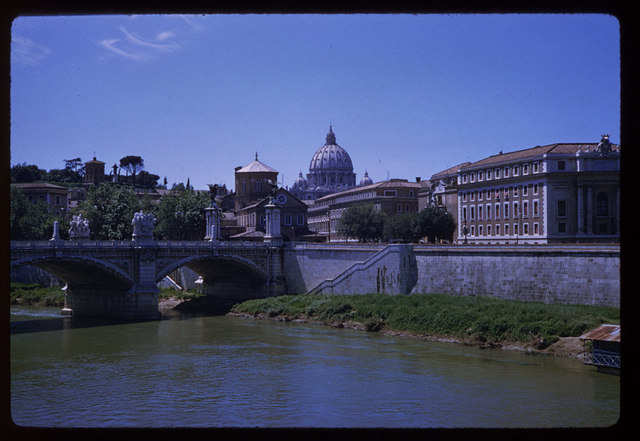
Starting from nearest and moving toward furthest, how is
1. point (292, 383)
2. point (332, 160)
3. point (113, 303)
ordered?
1. point (292, 383)
2. point (113, 303)
3. point (332, 160)

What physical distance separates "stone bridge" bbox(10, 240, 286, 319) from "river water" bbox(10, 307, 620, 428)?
13.8ft

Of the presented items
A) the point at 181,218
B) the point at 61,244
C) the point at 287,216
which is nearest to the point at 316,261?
the point at 61,244

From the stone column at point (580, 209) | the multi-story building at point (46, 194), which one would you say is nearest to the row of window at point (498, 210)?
the stone column at point (580, 209)

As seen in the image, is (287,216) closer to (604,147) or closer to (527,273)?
(604,147)

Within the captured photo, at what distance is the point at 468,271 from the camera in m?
30.7

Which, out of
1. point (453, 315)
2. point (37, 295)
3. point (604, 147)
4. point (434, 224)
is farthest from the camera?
point (434, 224)

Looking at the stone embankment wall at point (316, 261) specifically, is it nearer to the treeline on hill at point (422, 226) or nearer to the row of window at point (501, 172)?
the treeline on hill at point (422, 226)

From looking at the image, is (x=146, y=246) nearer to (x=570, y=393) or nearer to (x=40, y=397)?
(x=40, y=397)

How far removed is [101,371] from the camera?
2061 centimetres

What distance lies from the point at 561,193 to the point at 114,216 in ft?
101

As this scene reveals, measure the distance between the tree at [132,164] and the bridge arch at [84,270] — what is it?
58.1 meters

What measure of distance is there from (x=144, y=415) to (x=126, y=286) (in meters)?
20.4

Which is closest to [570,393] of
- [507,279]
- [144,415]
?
[144,415]

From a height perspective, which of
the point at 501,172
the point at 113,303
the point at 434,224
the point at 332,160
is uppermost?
the point at 332,160
